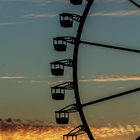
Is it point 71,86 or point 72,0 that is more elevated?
point 72,0

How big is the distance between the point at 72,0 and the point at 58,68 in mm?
2901

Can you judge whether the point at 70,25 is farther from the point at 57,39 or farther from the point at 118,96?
the point at 118,96

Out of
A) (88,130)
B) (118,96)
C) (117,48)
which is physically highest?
(117,48)

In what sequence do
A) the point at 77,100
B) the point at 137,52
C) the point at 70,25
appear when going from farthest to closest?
the point at 70,25, the point at 77,100, the point at 137,52

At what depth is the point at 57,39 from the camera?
2475 centimetres

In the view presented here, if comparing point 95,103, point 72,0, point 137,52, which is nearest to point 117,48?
point 137,52

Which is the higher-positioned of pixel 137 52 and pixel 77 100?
pixel 137 52

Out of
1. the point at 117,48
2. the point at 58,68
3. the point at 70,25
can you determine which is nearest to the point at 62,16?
the point at 70,25

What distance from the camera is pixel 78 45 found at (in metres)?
23.5

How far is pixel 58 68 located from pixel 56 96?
1192 mm

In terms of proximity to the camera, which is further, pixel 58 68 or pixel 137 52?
pixel 58 68

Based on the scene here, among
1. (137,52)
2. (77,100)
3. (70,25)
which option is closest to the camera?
(137,52)

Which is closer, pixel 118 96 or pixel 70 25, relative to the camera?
pixel 118 96

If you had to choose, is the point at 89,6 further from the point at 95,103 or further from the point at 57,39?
the point at 95,103
